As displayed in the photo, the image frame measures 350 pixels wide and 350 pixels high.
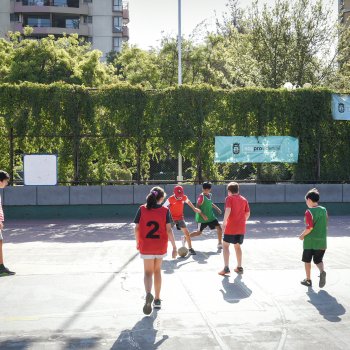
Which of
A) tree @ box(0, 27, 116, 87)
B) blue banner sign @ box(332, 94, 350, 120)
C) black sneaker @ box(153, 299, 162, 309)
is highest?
tree @ box(0, 27, 116, 87)

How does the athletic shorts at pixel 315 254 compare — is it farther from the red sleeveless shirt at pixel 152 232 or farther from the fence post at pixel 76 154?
the fence post at pixel 76 154

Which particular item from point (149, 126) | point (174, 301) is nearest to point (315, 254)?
point (174, 301)

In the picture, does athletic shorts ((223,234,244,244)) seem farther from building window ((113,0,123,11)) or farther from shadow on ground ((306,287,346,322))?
building window ((113,0,123,11))

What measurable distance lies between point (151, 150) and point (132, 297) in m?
11.8

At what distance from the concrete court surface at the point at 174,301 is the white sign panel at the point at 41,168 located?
17.9 ft

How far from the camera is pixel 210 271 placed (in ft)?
33.9

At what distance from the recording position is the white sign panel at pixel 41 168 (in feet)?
61.4

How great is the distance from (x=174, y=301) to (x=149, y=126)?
39.5 ft

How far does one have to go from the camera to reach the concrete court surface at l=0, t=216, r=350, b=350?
21.5 ft

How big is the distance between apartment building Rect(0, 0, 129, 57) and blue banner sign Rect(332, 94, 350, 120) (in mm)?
49303

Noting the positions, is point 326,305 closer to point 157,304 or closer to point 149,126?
point 157,304

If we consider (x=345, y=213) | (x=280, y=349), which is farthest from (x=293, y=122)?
(x=280, y=349)

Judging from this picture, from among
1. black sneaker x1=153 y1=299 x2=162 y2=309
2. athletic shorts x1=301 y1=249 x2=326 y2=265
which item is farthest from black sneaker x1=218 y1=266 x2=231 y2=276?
black sneaker x1=153 y1=299 x2=162 y2=309

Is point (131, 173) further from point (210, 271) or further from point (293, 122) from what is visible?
point (210, 271)
